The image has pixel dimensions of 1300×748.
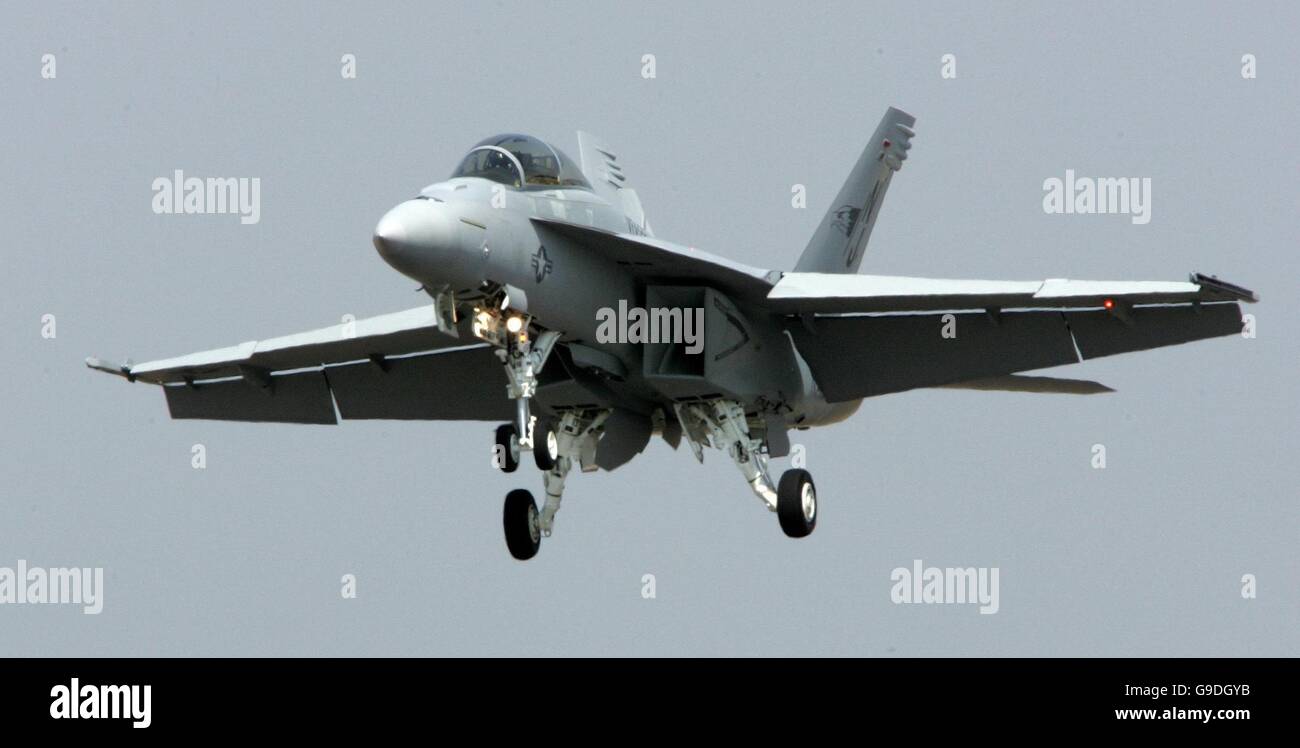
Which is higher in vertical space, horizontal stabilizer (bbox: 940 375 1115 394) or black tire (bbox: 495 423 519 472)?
horizontal stabilizer (bbox: 940 375 1115 394)

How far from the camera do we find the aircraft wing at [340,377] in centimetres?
2436

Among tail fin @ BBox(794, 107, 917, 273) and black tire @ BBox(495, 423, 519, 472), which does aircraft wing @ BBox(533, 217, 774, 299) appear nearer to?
black tire @ BBox(495, 423, 519, 472)

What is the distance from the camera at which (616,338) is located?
21766 mm

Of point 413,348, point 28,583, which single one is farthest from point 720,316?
point 28,583

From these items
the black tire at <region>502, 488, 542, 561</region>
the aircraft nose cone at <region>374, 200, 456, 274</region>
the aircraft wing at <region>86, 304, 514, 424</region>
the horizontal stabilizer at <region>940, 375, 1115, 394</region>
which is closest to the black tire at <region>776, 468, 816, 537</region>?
the black tire at <region>502, 488, 542, 561</region>

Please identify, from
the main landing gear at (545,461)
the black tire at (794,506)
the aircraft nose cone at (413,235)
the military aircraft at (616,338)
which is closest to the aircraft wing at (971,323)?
the military aircraft at (616,338)

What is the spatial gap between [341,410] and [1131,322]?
1003cm

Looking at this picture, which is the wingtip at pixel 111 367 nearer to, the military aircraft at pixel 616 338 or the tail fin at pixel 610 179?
the military aircraft at pixel 616 338

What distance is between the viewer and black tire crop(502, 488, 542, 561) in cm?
2211

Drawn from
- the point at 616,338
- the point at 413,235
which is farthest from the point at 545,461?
the point at 413,235

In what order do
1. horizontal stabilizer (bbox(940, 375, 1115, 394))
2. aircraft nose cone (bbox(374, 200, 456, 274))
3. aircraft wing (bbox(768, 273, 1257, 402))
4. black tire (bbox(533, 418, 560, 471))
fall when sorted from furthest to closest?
horizontal stabilizer (bbox(940, 375, 1115, 394)), aircraft wing (bbox(768, 273, 1257, 402)), black tire (bbox(533, 418, 560, 471)), aircraft nose cone (bbox(374, 200, 456, 274))

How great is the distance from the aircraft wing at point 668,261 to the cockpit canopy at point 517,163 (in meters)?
0.47

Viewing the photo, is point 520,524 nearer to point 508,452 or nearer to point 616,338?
point 508,452

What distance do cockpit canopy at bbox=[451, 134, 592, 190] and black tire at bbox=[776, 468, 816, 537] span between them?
4232mm
